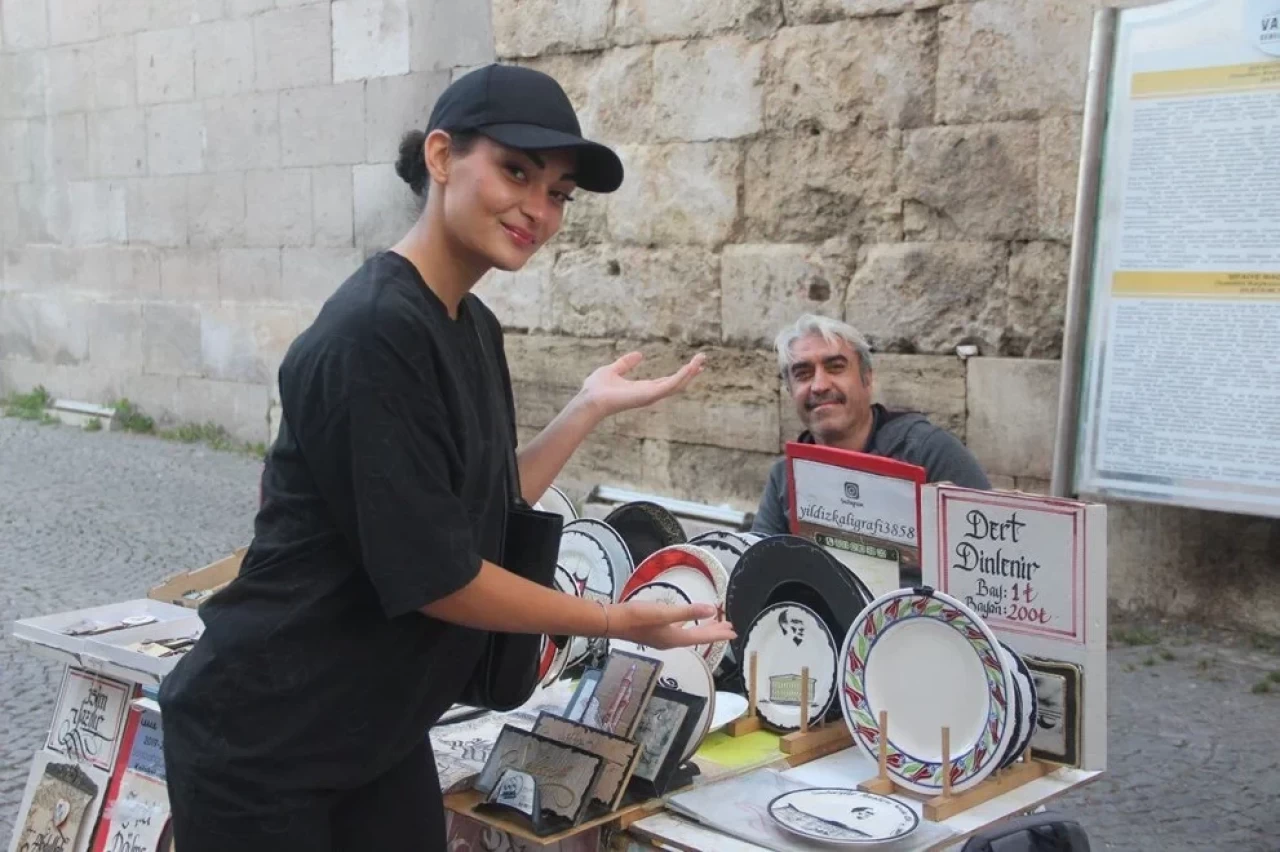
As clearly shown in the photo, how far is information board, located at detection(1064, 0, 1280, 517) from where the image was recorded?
171 inches

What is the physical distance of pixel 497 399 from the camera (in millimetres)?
1975

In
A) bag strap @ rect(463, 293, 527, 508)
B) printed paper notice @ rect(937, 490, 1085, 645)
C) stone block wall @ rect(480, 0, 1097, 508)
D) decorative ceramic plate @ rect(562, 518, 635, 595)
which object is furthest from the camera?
stone block wall @ rect(480, 0, 1097, 508)

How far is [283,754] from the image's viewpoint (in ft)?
6.04

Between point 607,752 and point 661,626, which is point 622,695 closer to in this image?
point 607,752

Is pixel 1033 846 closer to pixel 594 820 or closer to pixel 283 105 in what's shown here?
pixel 594 820

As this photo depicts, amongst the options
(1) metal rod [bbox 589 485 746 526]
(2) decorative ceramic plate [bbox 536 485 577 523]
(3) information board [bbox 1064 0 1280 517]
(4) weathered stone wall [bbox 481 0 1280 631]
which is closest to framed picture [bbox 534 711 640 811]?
(2) decorative ceramic plate [bbox 536 485 577 523]

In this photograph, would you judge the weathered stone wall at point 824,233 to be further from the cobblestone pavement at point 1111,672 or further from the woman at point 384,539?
the woman at point 384,539

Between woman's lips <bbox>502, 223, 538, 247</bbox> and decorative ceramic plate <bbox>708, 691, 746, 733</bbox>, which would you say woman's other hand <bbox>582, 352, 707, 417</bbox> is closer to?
woman's lips <bbox>502, 223, 538, 247</bbox>

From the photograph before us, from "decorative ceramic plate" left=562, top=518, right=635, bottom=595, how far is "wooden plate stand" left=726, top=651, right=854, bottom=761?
0.55 meters

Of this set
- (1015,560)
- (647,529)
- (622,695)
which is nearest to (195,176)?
(647,529)

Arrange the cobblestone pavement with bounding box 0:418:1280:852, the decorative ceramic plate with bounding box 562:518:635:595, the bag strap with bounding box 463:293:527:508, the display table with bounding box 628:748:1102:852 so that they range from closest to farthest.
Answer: the bag strap with bounding box 463:293:527:508, the display table with bounding box 628:748:1102:852, the decorative ceramic plate with bounding box 562:518:635:595, the cobblestone pavement with bounding box 0:418:1280:852

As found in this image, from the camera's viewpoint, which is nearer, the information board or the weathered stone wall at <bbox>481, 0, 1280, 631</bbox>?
the information board

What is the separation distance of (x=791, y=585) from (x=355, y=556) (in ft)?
3.38

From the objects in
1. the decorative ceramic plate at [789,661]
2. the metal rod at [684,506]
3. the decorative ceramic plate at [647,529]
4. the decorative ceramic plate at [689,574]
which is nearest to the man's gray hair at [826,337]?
the decorative ceramic plate at [647,529]
